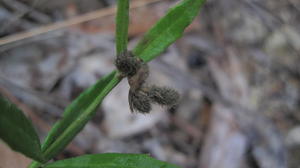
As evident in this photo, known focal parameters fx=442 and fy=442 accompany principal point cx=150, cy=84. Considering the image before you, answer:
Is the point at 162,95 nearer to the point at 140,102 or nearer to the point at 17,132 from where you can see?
the point at 140,102

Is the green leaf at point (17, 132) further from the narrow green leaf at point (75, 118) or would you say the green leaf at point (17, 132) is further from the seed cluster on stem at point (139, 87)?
the seed cluster on stem at point (139, 87)

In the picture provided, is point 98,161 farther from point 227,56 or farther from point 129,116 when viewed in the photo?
point 227,56

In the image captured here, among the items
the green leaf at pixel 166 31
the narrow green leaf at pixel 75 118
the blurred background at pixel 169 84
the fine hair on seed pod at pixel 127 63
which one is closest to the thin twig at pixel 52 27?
the blurred background at pixel 169 84

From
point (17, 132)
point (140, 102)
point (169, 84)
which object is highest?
point (169, 84)

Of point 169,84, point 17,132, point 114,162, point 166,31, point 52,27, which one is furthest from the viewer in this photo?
point 169,84

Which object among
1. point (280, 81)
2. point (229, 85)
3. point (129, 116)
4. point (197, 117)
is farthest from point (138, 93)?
point (280, 81)

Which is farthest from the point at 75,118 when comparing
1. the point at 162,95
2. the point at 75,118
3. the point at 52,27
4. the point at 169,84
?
the point at 169,84
